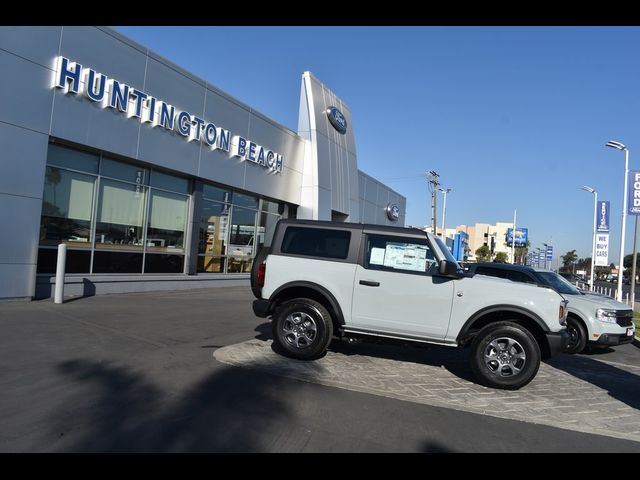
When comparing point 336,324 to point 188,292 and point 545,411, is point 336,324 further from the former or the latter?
point 188,292

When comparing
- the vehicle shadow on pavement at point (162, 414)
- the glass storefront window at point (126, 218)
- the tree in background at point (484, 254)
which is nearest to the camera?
the vehicle shadow on pavement at point (162, 414)

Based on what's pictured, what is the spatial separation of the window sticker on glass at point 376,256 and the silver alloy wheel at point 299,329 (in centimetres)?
118

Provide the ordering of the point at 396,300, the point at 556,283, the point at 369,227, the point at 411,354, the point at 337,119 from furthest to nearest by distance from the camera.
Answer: the point at 337,119 → the point at 556,283 → the point at 411,354 → the point at 369,227 → the point at 396,300

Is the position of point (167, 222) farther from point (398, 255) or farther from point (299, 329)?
point (398, 255)

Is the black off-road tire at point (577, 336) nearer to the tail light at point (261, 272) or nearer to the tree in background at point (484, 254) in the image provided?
the tail light at point (261, 272)

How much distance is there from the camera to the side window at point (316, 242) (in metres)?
7.02

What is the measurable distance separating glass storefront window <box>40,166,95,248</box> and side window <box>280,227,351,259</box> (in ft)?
23.7

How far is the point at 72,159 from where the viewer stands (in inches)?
472

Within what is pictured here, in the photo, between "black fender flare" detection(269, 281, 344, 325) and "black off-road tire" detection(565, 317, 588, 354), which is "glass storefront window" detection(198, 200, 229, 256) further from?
"black off-road tire" detection(565, 317, 588, 354)

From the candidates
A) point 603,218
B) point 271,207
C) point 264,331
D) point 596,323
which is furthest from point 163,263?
point 603,218

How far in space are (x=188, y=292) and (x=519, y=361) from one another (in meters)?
11.3

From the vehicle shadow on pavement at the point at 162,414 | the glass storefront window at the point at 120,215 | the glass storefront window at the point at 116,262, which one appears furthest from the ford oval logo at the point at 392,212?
the vehicle shadow on pavement at the point at 162,414

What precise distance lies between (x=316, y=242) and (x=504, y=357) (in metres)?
2.95

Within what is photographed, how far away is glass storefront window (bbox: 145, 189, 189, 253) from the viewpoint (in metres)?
14.7
